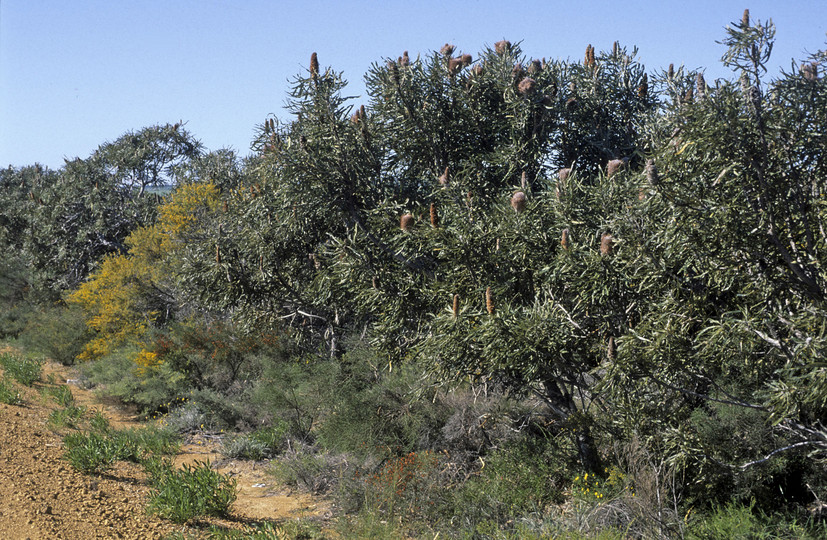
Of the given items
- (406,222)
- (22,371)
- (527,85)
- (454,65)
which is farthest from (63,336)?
(527,85)

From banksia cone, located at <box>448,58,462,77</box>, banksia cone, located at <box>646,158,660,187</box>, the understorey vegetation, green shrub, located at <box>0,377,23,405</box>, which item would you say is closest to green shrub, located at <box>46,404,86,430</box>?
green shrub, located at <box>0,377,23,405</box>

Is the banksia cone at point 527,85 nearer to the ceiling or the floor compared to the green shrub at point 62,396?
nearer to the ceiling

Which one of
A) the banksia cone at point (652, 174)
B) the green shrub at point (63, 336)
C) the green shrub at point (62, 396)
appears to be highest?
the banksia cone at point (652, 174)

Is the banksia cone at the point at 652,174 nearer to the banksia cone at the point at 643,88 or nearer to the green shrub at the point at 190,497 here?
the banksia cone at the point at 643,88

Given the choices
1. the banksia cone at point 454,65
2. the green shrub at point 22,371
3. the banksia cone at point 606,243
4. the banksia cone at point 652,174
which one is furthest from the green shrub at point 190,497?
the green shrub at point 22,371

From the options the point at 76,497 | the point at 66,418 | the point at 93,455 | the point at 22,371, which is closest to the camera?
the point at 76,497

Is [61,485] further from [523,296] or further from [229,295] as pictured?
[523,296]

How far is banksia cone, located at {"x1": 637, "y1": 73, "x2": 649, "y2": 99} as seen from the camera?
363 inches

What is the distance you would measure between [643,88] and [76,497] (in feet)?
28.3

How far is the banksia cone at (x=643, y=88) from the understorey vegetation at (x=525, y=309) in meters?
0.05

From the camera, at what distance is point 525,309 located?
637 cm

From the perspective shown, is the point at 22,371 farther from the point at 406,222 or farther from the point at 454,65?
A: the point at 454,65

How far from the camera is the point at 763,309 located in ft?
16.5

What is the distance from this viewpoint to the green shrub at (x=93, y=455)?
810 centimetres
